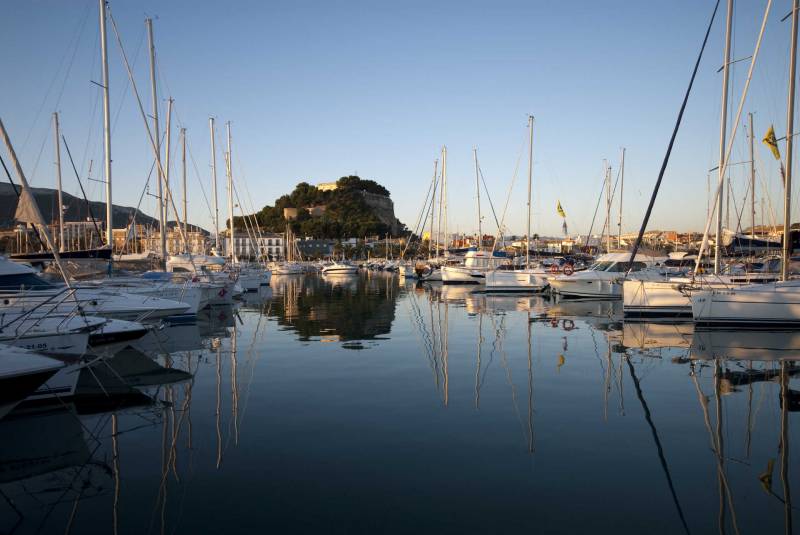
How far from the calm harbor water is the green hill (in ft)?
394

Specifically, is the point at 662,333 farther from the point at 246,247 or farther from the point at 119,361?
the point at 246,247

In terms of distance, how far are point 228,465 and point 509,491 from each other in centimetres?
300

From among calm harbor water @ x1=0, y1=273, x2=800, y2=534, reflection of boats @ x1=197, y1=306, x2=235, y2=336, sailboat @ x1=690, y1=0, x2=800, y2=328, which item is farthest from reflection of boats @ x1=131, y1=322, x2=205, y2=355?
sailboat @ x1=690, y1=0, x2=800, y2=328

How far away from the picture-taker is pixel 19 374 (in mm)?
6801

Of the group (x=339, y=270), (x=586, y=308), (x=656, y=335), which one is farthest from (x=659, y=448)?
(x=339, y=270)

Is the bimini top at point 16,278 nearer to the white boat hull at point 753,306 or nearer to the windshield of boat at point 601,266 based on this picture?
the white boat hull at point 753,306

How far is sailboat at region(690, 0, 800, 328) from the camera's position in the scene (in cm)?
1739

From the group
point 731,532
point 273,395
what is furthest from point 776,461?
point 273,395

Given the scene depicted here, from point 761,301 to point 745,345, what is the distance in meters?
3.54

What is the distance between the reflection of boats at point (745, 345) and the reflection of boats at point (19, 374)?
39.0 feet

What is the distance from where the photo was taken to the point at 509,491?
598cm

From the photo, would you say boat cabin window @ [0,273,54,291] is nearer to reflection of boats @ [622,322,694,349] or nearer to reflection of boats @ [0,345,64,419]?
reflection of boats @ [0,345,64,419]

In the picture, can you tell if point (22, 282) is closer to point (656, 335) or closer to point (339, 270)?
point (656, 335)

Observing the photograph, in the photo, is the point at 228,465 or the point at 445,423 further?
the point at 445,423
